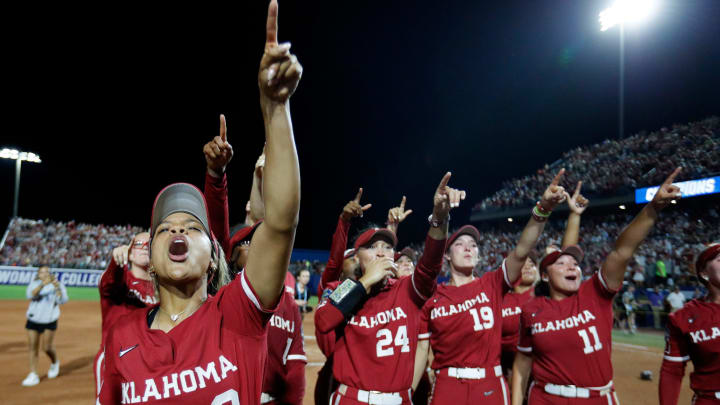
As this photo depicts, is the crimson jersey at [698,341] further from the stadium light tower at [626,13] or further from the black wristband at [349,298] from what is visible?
the stadium light tower at [626,13]

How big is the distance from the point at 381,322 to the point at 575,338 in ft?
5.54

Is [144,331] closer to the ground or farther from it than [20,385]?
farther from it

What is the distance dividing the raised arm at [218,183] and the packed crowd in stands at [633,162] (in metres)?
23.7

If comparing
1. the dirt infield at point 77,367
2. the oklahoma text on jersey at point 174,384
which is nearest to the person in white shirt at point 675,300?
the dirt infield at point 77,367

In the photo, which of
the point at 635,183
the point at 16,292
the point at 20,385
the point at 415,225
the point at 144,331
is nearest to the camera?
the point at 144,331

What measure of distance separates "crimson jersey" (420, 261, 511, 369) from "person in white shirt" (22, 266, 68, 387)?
7.72 meters

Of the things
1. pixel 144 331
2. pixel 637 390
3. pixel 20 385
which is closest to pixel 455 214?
pixel 637 390

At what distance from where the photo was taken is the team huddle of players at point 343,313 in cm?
165

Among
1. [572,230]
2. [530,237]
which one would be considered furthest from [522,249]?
[572,230]

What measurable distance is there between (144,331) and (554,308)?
3500 millimetres

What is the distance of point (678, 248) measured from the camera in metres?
19.0

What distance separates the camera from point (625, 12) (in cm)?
2241

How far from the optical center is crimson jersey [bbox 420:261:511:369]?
3883 mm

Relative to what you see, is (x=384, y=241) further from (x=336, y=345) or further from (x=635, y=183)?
(x=635, y=183)
